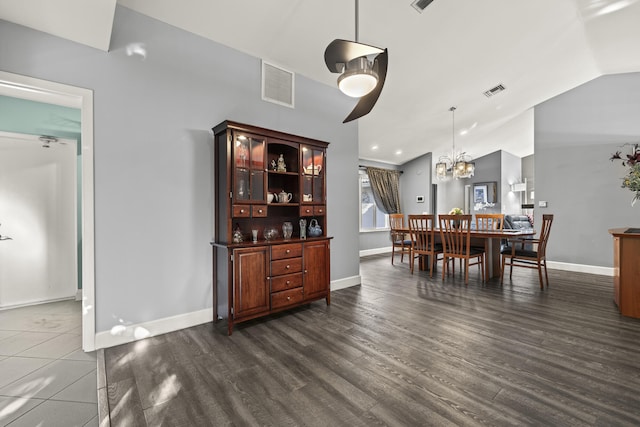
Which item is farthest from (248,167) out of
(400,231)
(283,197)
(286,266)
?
(400,231)

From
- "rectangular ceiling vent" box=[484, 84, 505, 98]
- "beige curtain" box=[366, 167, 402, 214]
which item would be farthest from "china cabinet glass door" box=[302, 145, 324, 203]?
"beige curtain" box=[366, 167, 402, 214]

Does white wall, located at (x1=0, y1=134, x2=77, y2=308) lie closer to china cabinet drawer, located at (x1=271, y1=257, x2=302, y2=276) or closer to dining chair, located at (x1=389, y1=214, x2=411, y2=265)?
china cabinet drawer, located at (x1=271, y1=257, x2=302, y2=276)

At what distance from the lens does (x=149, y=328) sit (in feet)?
8.87

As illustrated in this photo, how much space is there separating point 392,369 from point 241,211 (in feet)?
6.38

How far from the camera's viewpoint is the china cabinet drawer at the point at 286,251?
9.96ft

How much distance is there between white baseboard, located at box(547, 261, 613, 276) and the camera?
521 centimetres

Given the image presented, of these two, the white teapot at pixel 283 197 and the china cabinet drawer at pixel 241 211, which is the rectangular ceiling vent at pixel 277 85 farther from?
the china cabinet drawer at pixel 241 211

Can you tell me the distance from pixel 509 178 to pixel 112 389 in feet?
37.2

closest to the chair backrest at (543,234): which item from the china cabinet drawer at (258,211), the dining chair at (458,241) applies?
the dining chair at (458,241)

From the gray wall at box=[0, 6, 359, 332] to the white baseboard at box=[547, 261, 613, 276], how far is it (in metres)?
6.23

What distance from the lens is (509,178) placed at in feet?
32.2

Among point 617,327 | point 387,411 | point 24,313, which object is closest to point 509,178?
point 617,327

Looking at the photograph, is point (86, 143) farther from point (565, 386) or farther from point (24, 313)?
point (565, 386)


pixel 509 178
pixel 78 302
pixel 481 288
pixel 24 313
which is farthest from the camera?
pixel 509 178
